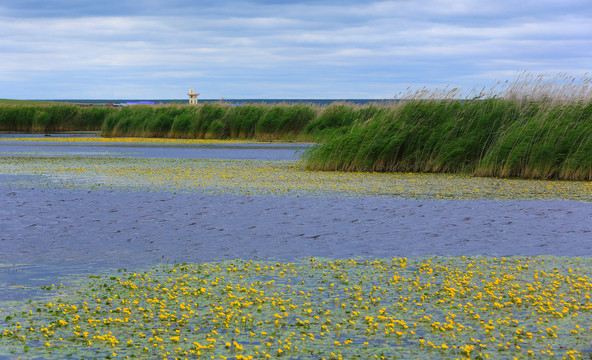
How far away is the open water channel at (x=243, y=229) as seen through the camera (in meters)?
10.8

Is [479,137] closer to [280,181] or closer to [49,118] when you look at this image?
[280,181]

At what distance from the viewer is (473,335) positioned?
6.97 metres

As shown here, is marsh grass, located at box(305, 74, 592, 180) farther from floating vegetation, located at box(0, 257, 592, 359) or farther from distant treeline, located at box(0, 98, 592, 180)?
floating vegetation, located at box(0, 257, 592, 359)

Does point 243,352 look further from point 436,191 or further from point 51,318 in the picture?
point 436,191

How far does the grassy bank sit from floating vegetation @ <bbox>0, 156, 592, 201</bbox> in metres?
32.1

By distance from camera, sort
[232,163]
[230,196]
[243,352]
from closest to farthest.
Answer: [243,352]
[230,196]
[232,163]

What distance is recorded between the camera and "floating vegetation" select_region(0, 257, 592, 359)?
21.5 feet

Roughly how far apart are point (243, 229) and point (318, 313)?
5774 mm

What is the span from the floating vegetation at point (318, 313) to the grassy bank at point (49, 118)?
53420 millimetres

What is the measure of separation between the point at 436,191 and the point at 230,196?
5700mm

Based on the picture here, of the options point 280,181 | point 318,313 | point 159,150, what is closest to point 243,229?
point 318,313

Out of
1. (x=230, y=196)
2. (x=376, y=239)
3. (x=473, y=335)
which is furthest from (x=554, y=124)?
(x=473, y=335)

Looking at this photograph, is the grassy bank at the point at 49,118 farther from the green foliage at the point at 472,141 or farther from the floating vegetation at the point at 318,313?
the floating vegetation at the point at 318,313

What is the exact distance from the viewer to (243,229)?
13359 millimetres
